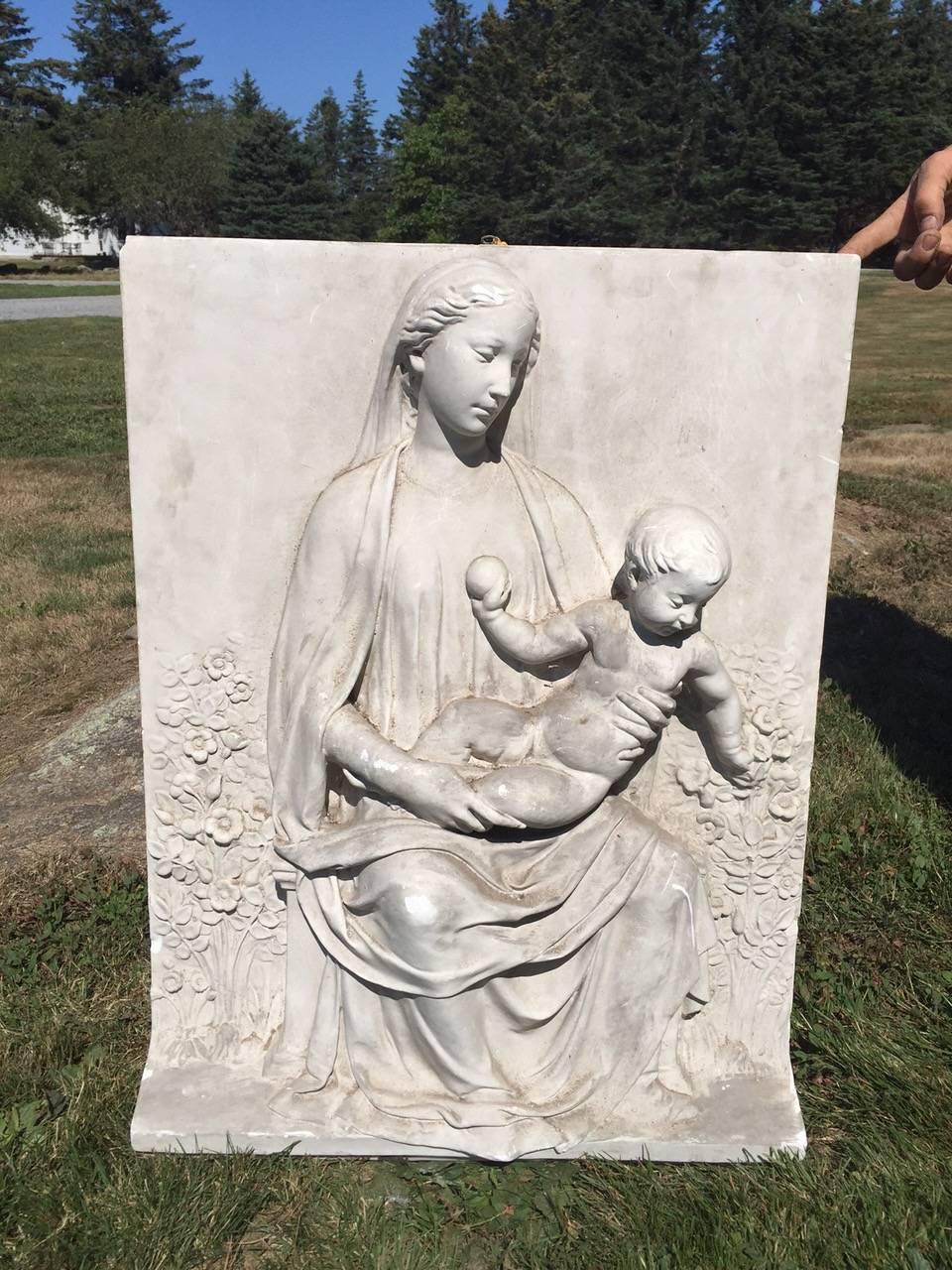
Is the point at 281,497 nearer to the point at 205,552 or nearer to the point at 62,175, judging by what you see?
the point at 205,552

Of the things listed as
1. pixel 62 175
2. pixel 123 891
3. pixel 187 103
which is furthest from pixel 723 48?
pixel 123 891

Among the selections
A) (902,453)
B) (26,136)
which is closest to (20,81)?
(26,136)

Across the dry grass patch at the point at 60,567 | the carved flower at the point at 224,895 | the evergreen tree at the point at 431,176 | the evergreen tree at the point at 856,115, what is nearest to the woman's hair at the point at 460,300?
the carved flower at the point at 224,895

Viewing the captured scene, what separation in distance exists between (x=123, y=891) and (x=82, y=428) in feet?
28.5

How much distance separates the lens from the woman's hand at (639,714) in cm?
225

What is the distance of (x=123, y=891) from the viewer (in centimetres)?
356

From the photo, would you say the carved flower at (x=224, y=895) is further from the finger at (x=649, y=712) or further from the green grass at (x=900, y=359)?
the green grass at (x=900, y=359)

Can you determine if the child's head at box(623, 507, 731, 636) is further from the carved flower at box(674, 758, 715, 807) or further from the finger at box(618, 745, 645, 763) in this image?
the carved flower at box(674, 758, 715, 807)

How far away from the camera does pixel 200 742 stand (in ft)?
8.02

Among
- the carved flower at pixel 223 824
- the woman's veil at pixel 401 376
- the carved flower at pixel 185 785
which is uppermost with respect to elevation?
the woman's veil at pixel 401 376

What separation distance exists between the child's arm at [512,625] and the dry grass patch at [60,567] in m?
3.69

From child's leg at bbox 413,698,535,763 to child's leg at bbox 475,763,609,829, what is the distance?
46 mm

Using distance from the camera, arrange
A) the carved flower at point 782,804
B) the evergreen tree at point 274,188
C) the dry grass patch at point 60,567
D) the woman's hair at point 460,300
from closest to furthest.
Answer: the woman's hair at point 460,300 → the carved flower at point 782,804 → the dry grass patch at point 60,567 → the evergreen tree at point 274,188

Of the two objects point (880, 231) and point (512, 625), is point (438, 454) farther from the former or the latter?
point (880, 231)
